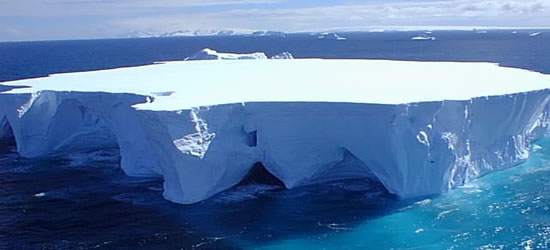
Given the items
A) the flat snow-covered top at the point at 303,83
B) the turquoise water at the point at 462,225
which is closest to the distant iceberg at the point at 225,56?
the flat snow-covered top at the point at 303,83

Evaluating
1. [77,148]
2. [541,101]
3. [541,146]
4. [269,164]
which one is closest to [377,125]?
[269,164]

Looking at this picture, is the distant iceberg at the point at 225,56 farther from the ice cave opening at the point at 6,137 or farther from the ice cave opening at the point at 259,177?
the ice cave opening at the point at 259,177

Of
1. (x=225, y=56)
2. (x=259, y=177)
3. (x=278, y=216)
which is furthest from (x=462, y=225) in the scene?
(x=225, y=56)

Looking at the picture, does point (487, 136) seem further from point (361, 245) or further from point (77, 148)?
point (77, 148)

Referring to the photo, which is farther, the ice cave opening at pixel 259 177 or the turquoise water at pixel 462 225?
the ice cave opening at pixel 259 177

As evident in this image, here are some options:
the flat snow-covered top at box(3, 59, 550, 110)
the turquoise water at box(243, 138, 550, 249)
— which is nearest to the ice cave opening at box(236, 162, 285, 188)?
the flat snow-covered top at box(3, 59, 550, 110)
